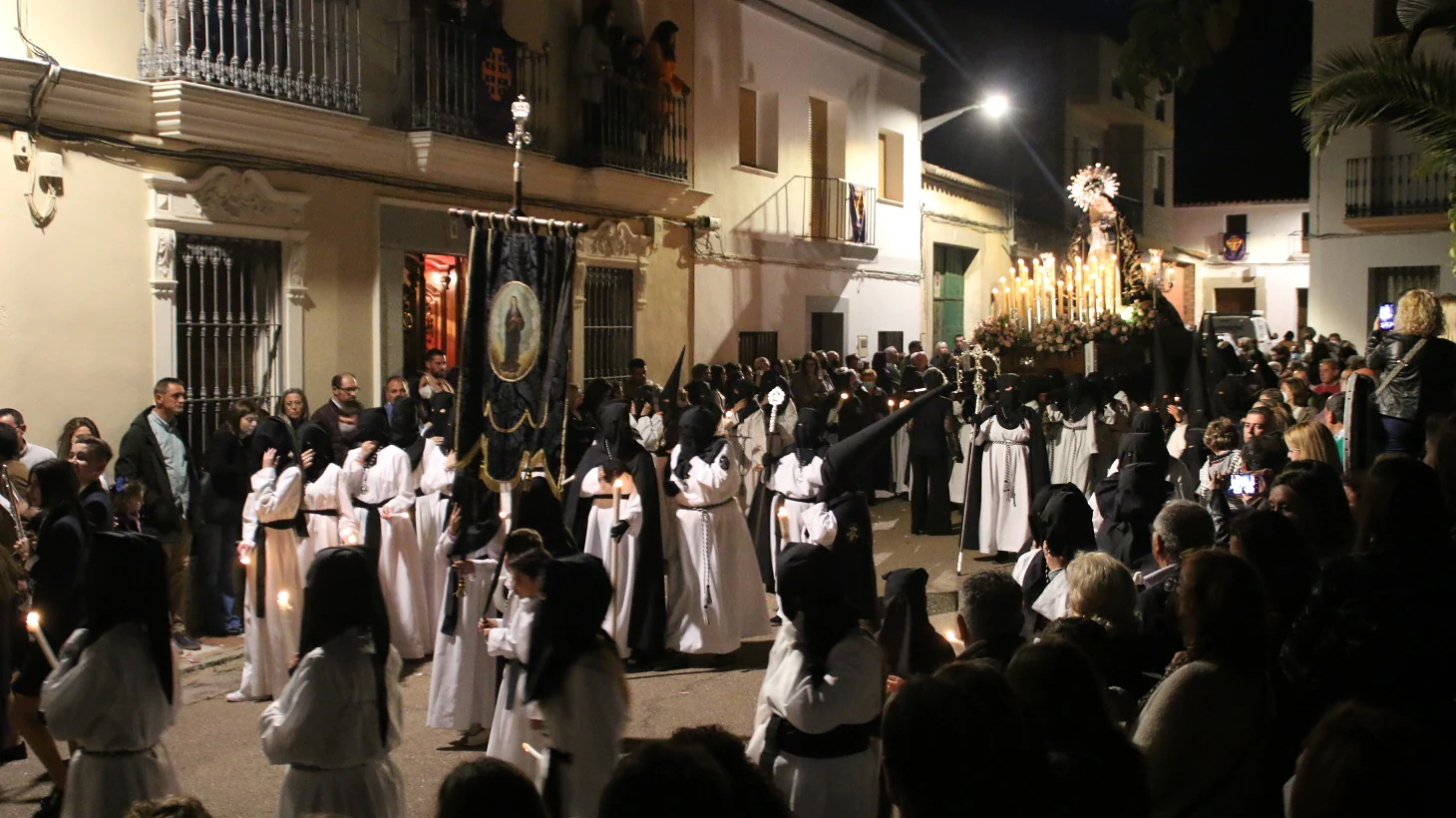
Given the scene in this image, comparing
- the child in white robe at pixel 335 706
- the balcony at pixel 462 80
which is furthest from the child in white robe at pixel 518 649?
the balcony at pixel 462 80

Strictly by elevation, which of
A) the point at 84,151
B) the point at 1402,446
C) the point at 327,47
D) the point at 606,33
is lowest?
the point at 1402,446

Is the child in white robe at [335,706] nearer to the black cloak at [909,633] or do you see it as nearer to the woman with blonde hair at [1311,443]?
the black cloak at [909,633]

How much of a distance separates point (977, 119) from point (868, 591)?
866 inches

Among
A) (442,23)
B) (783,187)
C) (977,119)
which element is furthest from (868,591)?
(977,119)

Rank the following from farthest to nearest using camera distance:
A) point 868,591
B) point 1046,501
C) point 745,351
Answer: point 745,351 < point 868,591 < point 1046,501

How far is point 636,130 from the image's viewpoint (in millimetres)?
16641

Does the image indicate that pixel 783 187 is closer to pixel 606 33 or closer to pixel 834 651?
pixel 606 33

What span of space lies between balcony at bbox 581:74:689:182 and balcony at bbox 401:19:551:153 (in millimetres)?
1090

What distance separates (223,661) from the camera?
→ 9.27 meters

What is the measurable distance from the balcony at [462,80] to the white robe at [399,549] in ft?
16.8

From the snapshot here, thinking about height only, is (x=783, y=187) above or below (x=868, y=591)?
above

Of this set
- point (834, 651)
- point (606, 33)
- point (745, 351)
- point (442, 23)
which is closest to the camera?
point (834, 651)

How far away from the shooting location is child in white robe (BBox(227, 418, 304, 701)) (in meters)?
8.27

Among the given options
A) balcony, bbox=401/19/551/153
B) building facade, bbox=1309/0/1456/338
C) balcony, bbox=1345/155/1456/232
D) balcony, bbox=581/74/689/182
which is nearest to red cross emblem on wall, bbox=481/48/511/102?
balcony, bbox=401/19/551/153
